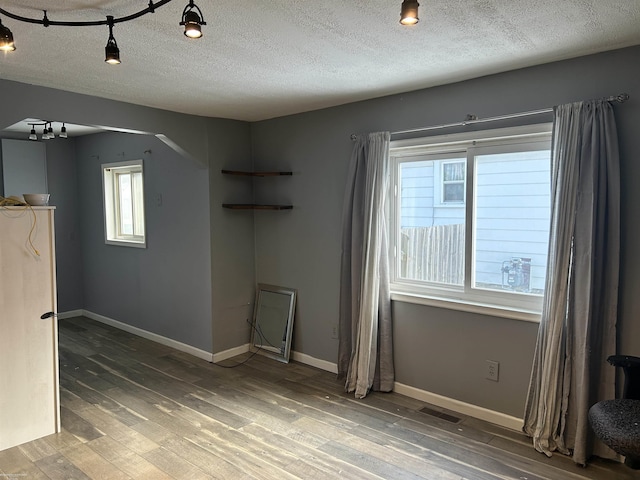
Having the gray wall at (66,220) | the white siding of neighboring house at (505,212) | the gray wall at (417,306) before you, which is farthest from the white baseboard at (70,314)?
the white siding of neighboring house at (505,212)

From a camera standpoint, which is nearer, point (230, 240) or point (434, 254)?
point (434, 254)

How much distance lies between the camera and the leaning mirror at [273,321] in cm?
441

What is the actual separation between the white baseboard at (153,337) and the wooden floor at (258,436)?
0.35 metres

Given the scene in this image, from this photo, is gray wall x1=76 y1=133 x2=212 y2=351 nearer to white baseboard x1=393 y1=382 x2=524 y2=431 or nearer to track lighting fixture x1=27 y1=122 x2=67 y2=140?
track lighting fixture x1=27 y1=122 x2=67 y2=140

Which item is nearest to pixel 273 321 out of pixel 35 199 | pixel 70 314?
pixel 35 199

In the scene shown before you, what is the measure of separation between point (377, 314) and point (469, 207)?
1.06 m

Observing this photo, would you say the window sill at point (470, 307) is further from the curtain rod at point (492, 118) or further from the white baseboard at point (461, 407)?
the curtain rod at point (492, 118)

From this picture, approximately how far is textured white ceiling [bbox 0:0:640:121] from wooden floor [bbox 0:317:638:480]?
2298mm

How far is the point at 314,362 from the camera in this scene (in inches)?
169

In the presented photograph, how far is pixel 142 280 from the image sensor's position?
5.28 meters

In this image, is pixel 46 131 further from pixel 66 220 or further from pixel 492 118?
pixel 492 118

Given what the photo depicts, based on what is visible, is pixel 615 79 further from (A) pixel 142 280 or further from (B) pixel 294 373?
(A) pixel 142 280

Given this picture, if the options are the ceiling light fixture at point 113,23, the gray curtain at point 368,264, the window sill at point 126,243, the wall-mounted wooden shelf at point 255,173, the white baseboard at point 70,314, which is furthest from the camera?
the white baseboard at point 70,314

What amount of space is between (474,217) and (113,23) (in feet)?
8.05
